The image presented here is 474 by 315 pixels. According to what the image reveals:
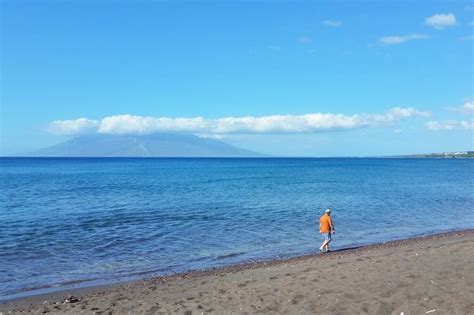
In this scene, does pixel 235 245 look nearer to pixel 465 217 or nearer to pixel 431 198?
pixel 465 217

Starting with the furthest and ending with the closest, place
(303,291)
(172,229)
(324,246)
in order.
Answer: (172,229) → (324,246) → (303,291)

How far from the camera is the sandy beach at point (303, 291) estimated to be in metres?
11.6

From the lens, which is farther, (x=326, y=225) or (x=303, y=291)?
(x=326, y=225)

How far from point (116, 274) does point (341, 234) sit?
46.7 ft

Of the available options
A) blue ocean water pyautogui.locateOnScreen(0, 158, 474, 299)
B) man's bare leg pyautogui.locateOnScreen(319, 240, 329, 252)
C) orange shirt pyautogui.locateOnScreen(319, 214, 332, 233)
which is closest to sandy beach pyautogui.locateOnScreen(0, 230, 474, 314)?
blue ocean water pyautogui.locateOnScreen(0, 158, 474, 299)

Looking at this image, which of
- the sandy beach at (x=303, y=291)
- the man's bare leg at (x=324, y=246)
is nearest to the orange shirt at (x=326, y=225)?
the man's bare leg at (x=324, y=246)

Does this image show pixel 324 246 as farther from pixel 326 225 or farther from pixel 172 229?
pixel 172 229

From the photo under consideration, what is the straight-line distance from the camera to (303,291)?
13062mm

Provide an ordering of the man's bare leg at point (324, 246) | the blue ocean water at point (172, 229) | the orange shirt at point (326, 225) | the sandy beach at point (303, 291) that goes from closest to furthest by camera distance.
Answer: the sandy beach at point (303, 291) < the blue ocean water at point (172, 229) < the man's bare leg at point (324, 246) < the orange shirt at point (326, 225)

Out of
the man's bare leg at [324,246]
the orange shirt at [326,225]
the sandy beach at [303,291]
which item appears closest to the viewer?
the sandy beach at [303,291]

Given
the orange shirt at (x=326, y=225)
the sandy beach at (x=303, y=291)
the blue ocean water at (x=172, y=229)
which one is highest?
the orange shirt at (x=326, y=225)

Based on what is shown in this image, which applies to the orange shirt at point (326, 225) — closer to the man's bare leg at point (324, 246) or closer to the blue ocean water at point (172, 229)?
the man's bare leg at point (324, 246)

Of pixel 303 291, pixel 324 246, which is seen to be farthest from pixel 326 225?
pixel 303 291

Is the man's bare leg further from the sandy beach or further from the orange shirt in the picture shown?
the sandy beach
